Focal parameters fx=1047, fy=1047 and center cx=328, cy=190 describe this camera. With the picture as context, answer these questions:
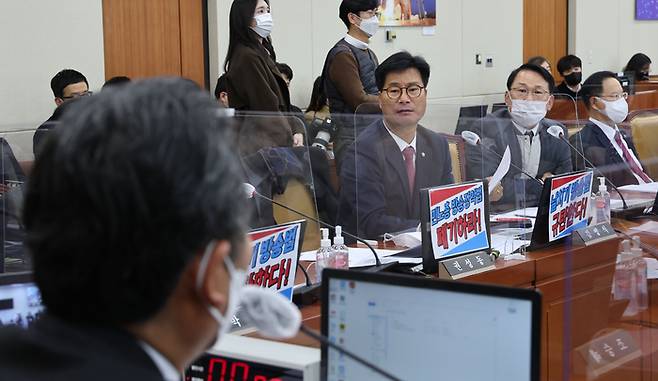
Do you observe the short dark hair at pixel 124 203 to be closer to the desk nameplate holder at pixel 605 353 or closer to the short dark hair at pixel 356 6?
the desk nameplate holder at pixel 605 353

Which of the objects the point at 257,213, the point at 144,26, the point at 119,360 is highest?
the point at 144,26

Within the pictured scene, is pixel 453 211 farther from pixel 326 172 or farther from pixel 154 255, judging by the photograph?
pixel 154 255

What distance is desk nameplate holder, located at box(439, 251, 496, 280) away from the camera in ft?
8.97

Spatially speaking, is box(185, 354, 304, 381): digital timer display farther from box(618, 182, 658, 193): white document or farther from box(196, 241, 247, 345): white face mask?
box(618, 182, 658, 193): white document

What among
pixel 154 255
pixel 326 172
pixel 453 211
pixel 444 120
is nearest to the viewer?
pixel 154 255

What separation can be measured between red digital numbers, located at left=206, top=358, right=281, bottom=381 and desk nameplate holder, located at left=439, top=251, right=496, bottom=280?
1.25m

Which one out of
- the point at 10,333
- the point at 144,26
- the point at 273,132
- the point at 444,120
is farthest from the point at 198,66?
the point at 10,333

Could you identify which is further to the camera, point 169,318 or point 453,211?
point 453,211

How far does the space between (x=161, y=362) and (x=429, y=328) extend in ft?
1.86

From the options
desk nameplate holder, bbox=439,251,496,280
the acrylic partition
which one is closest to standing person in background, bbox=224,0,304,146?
the acrylic partition

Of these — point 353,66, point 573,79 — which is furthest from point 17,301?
point 573,79

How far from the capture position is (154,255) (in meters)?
0.87

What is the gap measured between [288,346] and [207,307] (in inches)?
24.0

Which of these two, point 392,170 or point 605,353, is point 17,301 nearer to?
point 605,353
